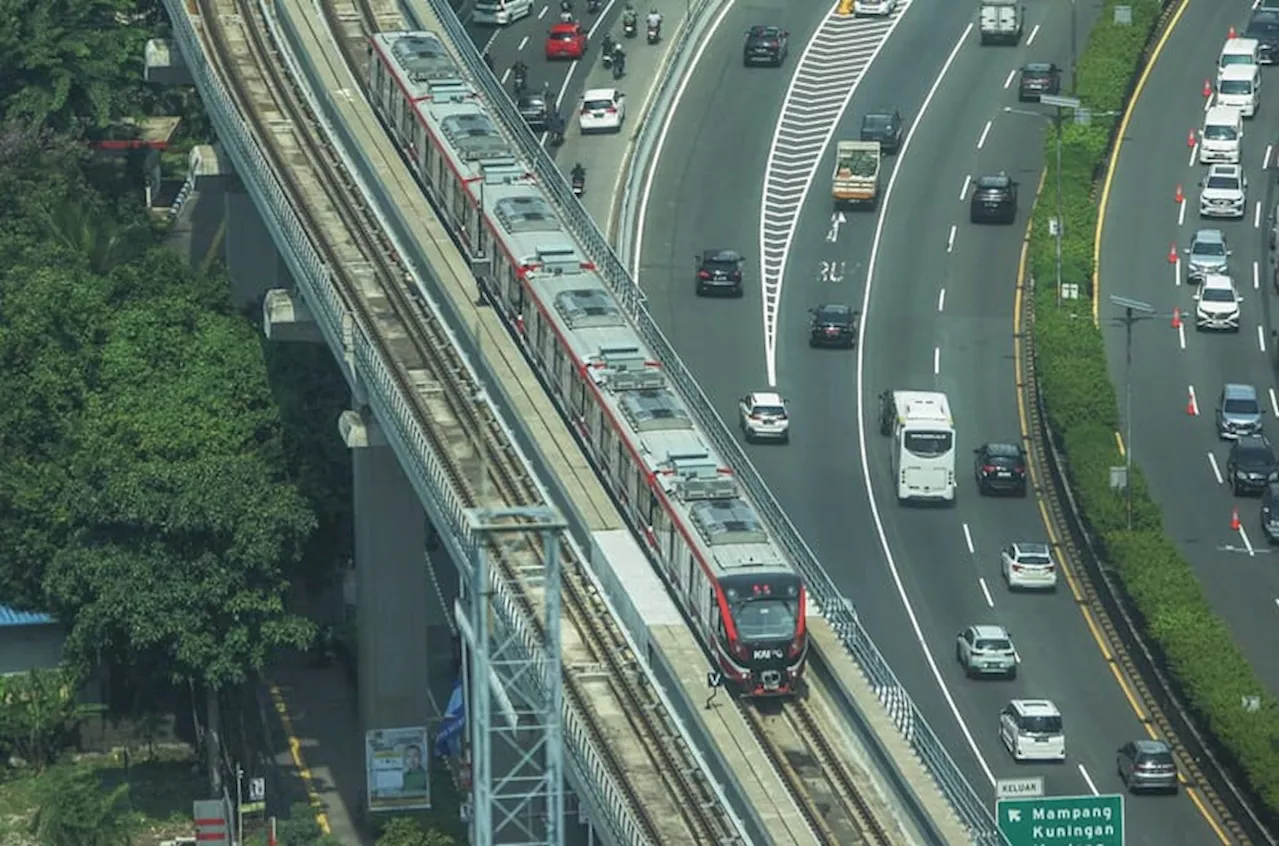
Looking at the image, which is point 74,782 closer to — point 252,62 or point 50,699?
point 50,699

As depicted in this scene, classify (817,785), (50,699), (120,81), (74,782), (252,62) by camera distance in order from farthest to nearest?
Answer: 1. (120,81)
2. (252,62)
3. (50,699)
4. (74,782)
5. (817,785)

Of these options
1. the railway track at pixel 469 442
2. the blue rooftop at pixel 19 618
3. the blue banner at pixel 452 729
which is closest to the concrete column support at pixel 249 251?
the railway track at pixel 469 442

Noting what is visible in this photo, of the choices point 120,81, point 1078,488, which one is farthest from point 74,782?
point 120,81

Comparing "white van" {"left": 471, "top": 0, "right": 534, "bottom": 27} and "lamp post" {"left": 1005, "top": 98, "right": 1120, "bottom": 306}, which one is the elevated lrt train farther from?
"white van" {"left": 471, "top": 0, "right": 534, "bottom": 27}

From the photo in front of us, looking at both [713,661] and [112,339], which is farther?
[112,339]

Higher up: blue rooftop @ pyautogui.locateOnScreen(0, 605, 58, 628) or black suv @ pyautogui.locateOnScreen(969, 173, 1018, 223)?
black suv @ pyautogui.locateOnScreen(969, 173, 1018, 223)

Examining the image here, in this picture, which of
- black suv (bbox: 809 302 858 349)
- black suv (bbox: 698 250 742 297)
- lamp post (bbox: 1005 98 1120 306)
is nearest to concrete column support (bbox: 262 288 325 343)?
black suv (bbox: 809 302 858 349)

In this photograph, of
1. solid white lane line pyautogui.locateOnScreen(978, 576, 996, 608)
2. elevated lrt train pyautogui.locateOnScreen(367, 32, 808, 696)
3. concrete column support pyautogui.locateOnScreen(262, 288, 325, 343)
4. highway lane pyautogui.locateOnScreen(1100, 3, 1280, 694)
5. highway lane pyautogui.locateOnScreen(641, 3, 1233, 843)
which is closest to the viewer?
elevated lrt train pyautogui.locateOnScreen(367, 32, 808, 696)
